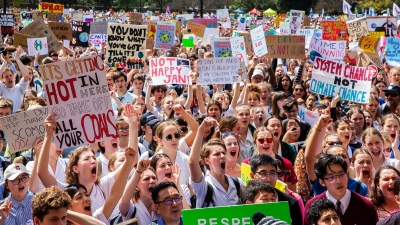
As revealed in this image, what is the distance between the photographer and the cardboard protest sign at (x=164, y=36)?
1892 cm

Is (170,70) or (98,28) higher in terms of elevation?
(170,70)

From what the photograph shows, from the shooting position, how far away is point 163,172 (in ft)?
21.0

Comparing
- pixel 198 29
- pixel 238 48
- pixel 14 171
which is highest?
pixel 14 171

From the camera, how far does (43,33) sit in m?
17.0

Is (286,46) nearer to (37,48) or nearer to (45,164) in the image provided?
(37,48)

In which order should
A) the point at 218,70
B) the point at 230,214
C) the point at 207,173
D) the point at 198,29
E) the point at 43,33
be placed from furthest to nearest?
1. the point at 198,29
2. the point at 43,33
3. the point at 218,70
4. the point at 207,173
5. the point at 230,214

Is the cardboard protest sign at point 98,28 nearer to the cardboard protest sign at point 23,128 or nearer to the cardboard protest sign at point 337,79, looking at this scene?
the cardboard protest sign at point 337,79

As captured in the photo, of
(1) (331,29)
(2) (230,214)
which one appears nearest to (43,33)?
(1) (331,29)

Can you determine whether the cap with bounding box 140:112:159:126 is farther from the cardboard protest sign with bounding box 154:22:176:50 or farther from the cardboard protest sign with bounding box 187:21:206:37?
the cardboard protest sign with bounding box 187:21:206:37

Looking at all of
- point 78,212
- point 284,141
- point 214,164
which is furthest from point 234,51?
point 78,212

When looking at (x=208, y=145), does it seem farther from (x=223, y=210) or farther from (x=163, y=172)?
(x=223, y=210)

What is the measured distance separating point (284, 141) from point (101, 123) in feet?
7.74

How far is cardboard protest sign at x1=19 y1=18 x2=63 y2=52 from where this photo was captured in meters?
17.0

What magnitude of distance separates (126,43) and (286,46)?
358 centimetres
